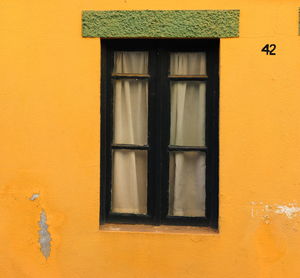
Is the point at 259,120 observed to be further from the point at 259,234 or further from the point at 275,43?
the point at 259,234

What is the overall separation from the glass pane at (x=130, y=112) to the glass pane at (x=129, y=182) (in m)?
0.14

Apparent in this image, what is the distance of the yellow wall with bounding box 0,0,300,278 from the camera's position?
399cm

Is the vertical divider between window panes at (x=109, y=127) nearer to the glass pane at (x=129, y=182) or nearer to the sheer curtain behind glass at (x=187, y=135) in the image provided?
the glass pane at (x=129, y=182)

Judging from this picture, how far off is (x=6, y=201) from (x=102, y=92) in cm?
137

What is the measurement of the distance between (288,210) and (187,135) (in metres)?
1.14

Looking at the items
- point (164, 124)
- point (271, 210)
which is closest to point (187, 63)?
point (164, 124)

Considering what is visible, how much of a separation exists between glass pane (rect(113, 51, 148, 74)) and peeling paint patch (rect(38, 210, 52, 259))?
1.56 m

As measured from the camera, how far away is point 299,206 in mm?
3992

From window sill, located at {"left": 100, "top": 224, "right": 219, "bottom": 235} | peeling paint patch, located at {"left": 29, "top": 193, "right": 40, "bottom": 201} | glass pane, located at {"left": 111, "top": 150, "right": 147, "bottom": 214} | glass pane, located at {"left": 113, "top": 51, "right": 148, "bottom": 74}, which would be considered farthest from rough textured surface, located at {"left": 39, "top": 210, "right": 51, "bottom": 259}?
glass pane, located at {"left": 113, "top": 51, "right": 148, "bottom": 74}

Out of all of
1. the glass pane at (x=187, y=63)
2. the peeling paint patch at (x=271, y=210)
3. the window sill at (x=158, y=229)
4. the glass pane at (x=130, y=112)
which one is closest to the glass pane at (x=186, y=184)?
the window sill at (x=158, y=229)

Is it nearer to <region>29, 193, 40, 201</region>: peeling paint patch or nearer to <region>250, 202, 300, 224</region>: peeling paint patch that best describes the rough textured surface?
<region>29, 193, 40, 201</region>: peeling paint patch

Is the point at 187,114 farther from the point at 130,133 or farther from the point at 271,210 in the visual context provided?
the point at 271,210

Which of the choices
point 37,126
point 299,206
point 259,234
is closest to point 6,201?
point 37,126

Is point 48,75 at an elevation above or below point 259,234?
above
